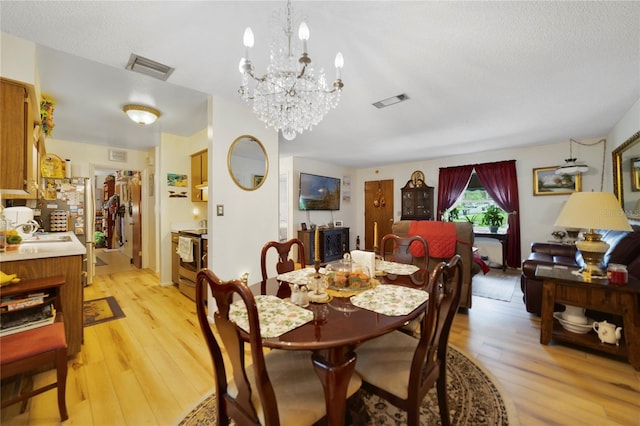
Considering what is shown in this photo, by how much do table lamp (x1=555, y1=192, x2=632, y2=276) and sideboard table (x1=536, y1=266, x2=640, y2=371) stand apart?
19 centimetres

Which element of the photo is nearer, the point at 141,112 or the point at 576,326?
the point at 576,326

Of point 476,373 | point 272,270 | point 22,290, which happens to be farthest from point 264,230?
point 476,373

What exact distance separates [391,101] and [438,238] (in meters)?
1.61

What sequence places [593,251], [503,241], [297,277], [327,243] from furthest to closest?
[327,243], [503,241], [593,251], [297,277]

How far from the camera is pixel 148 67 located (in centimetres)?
212

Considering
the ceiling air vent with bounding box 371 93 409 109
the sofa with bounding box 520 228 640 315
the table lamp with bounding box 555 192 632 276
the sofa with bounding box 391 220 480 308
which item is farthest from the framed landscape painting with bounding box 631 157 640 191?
the ceiling air vent with bounding box 371 93 409 109

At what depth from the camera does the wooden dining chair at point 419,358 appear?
1.04m

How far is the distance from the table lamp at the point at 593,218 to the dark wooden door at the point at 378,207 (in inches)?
173

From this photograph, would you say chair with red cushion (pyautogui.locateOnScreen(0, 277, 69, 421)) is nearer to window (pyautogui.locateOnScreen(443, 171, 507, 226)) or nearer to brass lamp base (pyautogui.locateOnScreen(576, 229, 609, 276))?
brass lamp base (pyautogui.locateOnScreen(576, 229, 609, 276))

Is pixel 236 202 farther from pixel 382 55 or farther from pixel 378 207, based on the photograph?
pixel 378 207

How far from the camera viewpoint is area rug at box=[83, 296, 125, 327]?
2.72 m

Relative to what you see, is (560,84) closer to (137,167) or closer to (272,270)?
(272,270)

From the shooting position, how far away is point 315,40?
1.81m

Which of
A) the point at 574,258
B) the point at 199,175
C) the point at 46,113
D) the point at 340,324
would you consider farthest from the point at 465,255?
the point at 46,113
